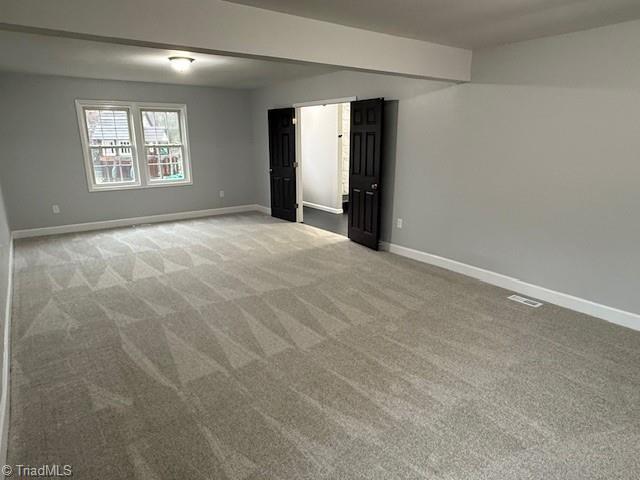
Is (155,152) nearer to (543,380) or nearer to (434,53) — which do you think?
(434,53)

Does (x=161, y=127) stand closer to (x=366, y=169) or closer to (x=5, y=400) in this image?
(x=366, y=169)

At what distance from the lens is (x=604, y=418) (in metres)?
2.11

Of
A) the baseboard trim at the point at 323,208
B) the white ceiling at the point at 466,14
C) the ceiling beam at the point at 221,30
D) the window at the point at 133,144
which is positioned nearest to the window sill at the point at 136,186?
the window at the point at 133,144

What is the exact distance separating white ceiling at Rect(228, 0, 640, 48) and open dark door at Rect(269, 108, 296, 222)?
3646 millimetres

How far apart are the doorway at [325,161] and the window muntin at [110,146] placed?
10.3 feet

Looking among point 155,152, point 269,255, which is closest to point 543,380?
point 269,255

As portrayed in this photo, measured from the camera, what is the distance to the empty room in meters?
1.97

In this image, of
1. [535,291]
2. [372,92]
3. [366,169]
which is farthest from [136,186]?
[535,291]

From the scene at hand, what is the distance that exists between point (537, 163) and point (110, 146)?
21.0 ft

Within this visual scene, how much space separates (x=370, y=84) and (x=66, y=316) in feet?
14.4

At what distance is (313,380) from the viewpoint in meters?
2.45

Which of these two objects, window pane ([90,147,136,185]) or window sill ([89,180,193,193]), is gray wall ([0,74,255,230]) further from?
window pane ([90,147,136,185])

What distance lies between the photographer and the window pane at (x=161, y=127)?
22.1ft

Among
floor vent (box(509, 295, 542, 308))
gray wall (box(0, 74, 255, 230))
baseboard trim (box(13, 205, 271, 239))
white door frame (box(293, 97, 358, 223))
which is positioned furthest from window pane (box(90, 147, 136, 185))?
floor vent (box(509, 295, 542, 308))
